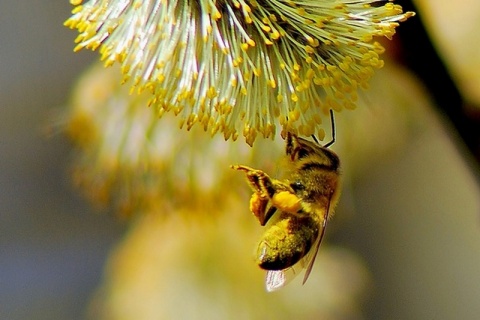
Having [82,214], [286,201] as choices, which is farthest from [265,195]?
[82,214]

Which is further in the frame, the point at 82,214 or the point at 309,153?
the point at 82,214

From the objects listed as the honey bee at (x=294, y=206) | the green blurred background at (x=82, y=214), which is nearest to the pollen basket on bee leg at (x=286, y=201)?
the honey bee at (x=294, y=206)

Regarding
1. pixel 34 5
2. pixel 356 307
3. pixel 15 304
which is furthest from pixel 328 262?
pixel 34 5

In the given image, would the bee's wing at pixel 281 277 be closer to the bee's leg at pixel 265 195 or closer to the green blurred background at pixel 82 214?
the bee's leg at pixel 265 195

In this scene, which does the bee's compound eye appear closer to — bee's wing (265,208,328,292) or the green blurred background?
bee's wing (265,208,328,292)

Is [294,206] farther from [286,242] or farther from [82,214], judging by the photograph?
[82,214]

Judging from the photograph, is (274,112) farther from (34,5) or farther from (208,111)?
(34,5)

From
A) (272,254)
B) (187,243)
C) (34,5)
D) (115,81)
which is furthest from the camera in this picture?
(34,5)
